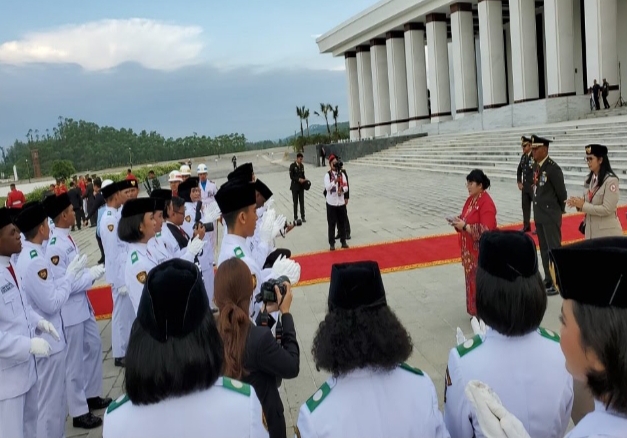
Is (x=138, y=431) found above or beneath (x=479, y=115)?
beneath

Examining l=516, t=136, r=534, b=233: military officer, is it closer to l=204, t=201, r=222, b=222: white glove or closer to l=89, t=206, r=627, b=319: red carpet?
l=89, t=206, r=627, b=319: red carpet

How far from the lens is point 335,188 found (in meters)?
9.44

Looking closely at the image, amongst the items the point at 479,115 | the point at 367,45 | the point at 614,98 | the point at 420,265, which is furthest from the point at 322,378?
the point at 367,45

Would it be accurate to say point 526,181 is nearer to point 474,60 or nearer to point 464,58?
point 464,58

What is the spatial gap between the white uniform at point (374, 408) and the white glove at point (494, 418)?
0.33m

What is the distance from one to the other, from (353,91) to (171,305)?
45.0 metres

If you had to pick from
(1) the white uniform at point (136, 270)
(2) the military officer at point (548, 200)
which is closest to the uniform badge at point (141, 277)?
(1) the white uniform at point (136, 270)

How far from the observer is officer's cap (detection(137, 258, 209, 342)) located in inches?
65.5

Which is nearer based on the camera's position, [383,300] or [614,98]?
[383,300]

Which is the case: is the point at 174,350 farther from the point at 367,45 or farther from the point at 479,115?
the point at 367,45

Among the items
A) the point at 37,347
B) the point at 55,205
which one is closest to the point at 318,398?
the point at 37,347

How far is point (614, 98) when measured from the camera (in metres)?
23.8

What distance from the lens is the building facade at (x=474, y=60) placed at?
24906 mm

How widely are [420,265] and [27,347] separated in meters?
5.95
